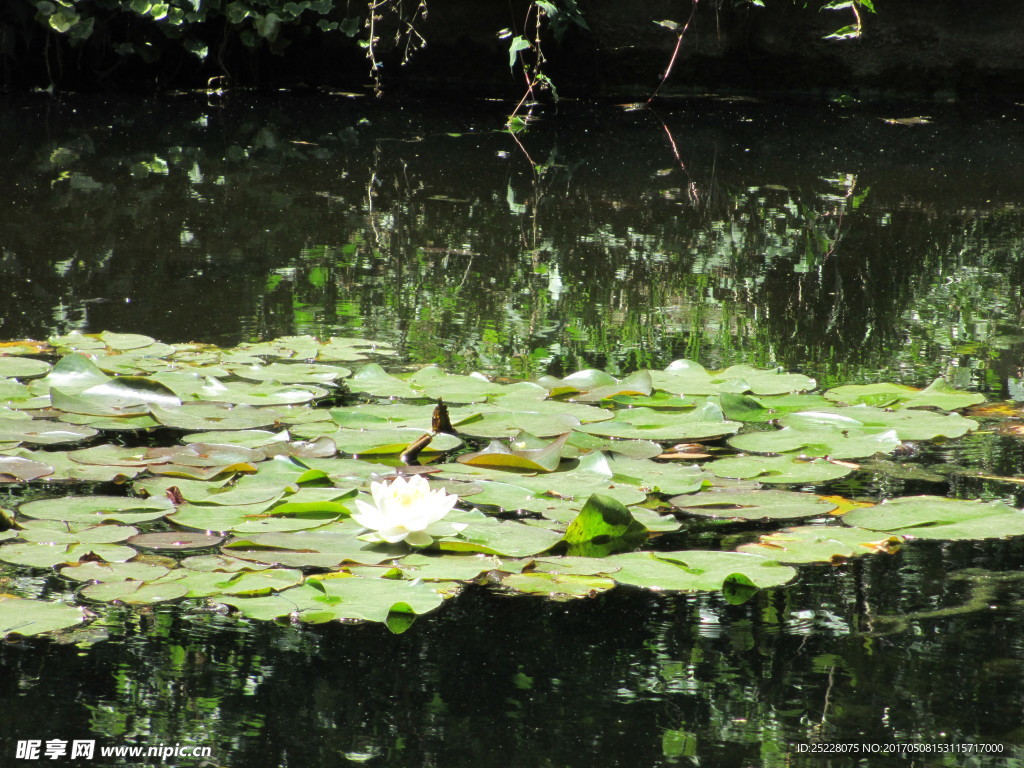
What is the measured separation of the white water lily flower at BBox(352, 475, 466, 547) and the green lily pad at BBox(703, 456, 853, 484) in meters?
0.41

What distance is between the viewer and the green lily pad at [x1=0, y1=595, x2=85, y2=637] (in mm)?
959

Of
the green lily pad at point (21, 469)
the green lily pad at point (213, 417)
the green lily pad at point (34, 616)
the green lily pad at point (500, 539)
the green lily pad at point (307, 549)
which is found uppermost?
the green lily pad at point (213, 417)

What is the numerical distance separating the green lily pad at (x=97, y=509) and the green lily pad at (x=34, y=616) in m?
0.19

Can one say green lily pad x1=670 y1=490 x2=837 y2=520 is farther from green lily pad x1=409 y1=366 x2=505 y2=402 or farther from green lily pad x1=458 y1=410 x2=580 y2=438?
green lily pad x1=409 y1=366 x2=505 y2=402

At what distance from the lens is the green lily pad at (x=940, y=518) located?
1.21 m

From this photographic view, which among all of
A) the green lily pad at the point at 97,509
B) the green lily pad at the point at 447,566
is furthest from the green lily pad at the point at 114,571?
the green lily pad at the point at 447,566

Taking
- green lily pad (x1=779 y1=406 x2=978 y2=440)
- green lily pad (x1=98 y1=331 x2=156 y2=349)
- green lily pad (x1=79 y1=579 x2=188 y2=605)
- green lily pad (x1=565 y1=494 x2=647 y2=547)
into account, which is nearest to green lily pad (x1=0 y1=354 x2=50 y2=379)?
green lily pad (x1=98 y1=331 x2=156 y2=349)

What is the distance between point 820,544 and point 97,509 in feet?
2.56

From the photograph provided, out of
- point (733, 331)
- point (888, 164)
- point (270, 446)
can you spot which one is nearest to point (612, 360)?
point (733, 331)

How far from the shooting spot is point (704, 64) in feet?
20.8

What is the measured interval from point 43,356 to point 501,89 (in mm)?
4958

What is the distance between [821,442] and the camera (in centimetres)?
149

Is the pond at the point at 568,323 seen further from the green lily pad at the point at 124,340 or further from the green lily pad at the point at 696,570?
the green lily pad at the point at 124,340

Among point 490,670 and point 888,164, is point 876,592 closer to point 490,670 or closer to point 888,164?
point 490,670
